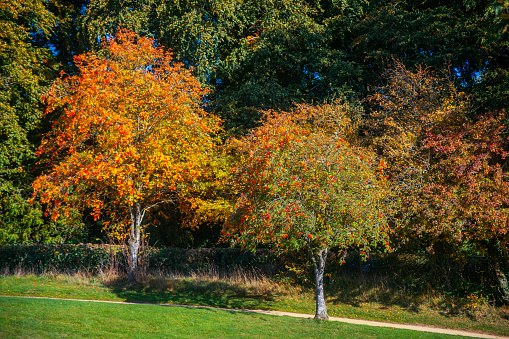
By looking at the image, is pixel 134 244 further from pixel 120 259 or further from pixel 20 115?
pixel 20 115

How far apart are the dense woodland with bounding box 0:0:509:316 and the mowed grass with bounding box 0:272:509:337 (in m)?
1.65

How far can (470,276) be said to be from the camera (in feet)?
42.8

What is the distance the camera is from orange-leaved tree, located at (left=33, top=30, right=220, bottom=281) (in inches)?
499

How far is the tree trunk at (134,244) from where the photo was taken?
1486cm

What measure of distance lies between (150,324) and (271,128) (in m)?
7.94

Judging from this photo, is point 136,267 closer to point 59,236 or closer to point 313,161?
point 59,236

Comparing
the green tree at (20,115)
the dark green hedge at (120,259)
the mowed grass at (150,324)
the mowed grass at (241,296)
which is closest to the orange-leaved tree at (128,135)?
the dark green hedge at (120,259)

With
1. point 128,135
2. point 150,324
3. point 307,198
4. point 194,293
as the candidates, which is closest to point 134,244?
point 194,293

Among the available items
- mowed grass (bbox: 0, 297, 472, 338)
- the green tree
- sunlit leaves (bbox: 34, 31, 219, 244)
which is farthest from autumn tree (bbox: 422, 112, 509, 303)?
the green tree

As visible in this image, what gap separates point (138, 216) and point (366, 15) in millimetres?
15924

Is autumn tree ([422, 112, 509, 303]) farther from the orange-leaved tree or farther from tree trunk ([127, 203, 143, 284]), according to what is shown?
tree trunk ([127, 203, 143, 284])

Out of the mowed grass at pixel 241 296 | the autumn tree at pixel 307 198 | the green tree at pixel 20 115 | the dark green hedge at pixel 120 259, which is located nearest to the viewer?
the autumn tree at pixel 307 198

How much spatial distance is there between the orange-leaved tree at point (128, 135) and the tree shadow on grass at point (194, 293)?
92 centimetres

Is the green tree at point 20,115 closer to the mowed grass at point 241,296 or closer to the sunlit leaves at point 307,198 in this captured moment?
the mowed grass at point 241,296
